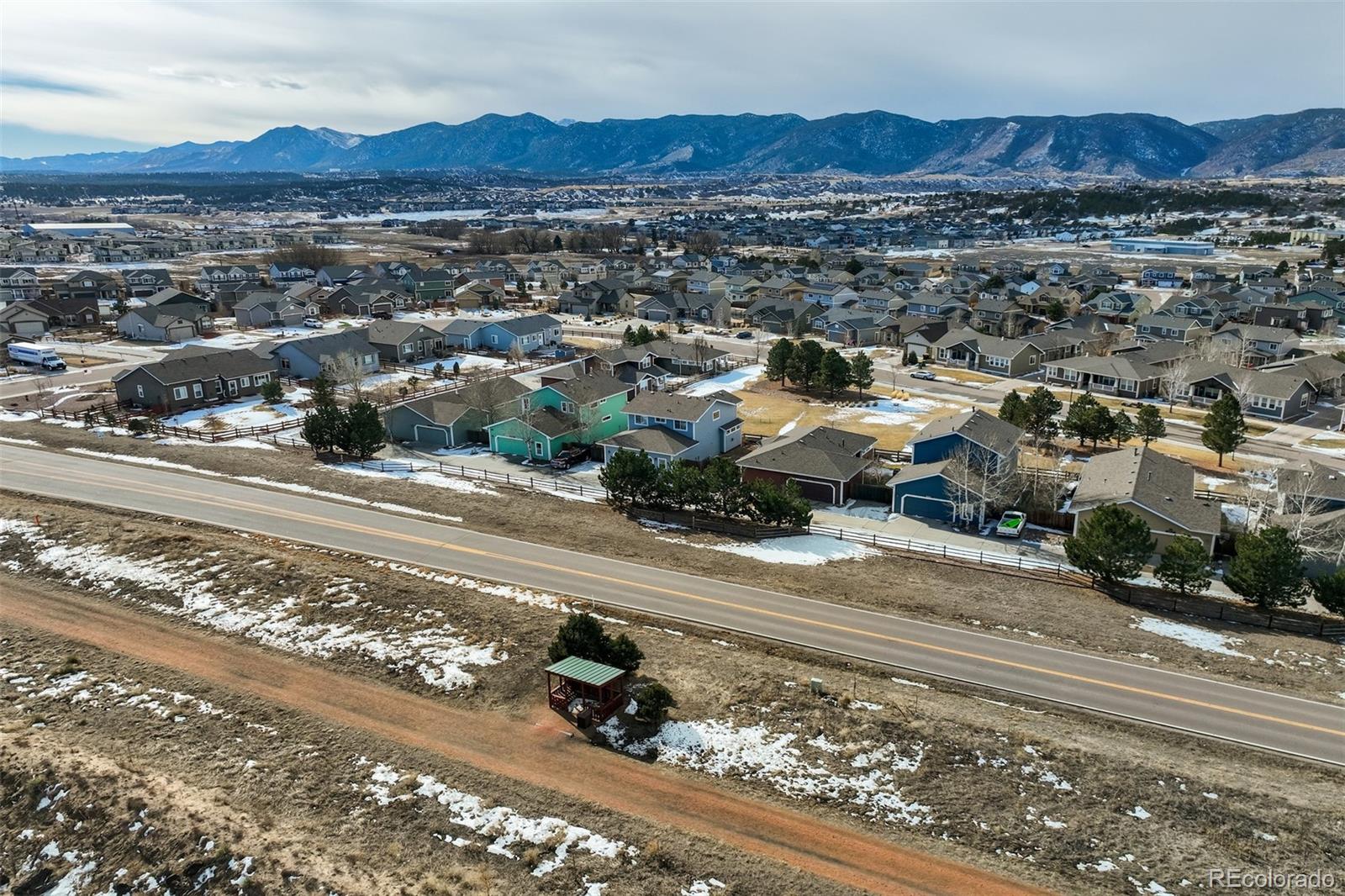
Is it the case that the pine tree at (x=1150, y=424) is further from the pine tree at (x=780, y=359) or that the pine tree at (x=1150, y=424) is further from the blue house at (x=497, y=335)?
the blue house at (x=497, y=335)

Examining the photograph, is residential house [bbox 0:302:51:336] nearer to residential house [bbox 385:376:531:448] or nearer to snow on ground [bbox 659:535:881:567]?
residential house [bbox 385:376:531:448]

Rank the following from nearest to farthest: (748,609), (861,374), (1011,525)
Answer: (748,609) < (1011,525) < (861,374)

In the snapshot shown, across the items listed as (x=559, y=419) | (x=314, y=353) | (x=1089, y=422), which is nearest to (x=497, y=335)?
(x=314, y=353)

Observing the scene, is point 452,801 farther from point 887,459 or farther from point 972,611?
point 887,459

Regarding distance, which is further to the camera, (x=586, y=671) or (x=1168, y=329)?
(x=1168, y=329)

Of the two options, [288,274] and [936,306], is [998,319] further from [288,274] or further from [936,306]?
[288,274]
